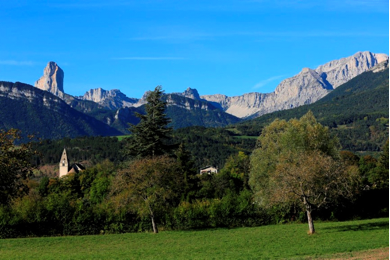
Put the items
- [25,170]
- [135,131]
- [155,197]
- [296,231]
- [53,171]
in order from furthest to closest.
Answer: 1. [53,171]
2. [135,131]
3. [155,197]
4. [296,231]
5. [25,170]

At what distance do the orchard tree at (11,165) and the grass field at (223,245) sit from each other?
11.0 m

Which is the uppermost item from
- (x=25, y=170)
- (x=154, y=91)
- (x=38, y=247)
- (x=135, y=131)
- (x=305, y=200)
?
(x=154, y=91)

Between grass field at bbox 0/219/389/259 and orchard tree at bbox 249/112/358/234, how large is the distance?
318cm

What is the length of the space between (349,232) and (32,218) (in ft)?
111

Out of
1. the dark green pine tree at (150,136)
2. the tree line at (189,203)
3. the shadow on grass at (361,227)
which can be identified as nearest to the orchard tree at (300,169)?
the tree line at (189,203)

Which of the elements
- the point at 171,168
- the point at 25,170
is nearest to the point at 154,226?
the point at 171,168

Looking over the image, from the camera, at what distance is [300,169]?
3884 centimetres

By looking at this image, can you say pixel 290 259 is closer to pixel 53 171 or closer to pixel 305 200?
pixel 305 200

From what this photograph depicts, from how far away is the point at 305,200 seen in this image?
130 feet

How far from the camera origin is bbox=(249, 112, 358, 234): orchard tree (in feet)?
127

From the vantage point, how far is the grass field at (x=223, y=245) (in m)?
29.5

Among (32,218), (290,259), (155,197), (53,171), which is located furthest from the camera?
(53,171)

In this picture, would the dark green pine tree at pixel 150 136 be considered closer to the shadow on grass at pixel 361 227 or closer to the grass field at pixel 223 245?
the grass field at pixel 223 245

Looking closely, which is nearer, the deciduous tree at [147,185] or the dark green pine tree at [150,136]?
the deciduous tree at [147,185]
